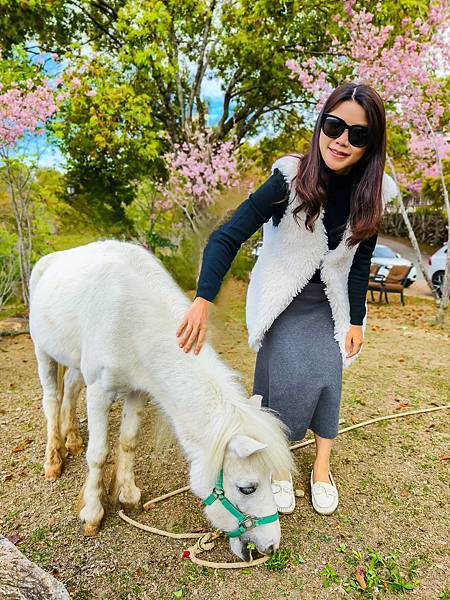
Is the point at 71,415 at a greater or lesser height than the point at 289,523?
greater

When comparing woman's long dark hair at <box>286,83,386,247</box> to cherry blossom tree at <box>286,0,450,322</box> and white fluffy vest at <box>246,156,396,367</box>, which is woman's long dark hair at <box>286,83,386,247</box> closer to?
white fluffy vest at <box>246,156,396,367</box>

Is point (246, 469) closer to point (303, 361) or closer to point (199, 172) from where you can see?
point (303, 361)

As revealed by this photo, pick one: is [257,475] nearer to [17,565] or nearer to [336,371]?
[336,371]

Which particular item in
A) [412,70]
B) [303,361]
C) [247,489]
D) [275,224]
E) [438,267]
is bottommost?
[438,267]

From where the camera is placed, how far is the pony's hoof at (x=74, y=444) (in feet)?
10.2

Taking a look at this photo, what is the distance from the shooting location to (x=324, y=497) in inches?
98.3

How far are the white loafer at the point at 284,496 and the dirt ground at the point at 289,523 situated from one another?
0.23 ft

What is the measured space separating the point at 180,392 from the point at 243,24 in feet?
33.7

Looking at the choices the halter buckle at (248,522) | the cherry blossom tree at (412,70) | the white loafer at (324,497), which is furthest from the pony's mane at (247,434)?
the cherry blossom tree at (412,70)

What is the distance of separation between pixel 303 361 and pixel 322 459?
2.40ft

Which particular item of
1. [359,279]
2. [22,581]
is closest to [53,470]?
[22,581]

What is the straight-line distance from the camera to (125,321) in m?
2.07

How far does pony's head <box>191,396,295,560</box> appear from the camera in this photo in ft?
5.56

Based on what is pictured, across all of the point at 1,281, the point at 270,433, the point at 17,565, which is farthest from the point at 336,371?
the point at 1,281
